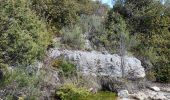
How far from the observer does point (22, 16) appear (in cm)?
1485

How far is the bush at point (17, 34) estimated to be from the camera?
1404 centimetres

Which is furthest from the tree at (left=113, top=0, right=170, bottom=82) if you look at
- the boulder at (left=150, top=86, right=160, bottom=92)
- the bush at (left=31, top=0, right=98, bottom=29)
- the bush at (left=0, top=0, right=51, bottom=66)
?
the bush at (left=0, top=0, right=51, bottom=66)

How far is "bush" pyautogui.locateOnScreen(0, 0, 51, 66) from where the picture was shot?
1404 cm

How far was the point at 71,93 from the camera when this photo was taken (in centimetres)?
1530

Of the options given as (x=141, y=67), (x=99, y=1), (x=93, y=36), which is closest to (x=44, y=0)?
(x=93, y=36)

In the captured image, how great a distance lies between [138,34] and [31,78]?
38.8 ft

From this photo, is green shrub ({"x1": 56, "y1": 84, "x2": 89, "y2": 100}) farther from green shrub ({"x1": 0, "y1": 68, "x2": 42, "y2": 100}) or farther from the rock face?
the rock face

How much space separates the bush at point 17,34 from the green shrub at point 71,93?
5.36 ft

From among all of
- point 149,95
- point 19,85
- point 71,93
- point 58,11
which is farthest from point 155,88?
point 19,85

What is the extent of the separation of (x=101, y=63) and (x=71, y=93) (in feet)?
14.9

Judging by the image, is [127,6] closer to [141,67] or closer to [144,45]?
[144,45]

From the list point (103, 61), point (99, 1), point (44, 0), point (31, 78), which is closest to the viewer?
point (31, 78)

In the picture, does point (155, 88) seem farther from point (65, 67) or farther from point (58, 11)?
point (58, 11)

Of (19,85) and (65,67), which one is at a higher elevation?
(65,67)
